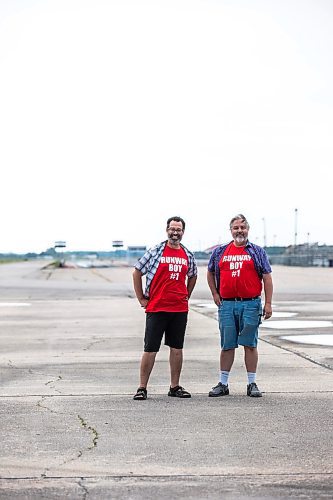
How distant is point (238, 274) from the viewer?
913 cm

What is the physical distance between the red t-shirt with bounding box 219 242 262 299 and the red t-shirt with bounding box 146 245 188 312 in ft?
1.39

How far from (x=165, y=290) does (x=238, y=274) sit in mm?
762

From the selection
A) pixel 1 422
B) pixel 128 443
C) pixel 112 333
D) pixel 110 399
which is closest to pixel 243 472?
pixel 128 443

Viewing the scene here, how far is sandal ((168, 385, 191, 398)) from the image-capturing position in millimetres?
8859

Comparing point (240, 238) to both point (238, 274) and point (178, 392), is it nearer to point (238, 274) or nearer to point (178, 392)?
point (238, 274)

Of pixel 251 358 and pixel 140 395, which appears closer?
pixel 140 395

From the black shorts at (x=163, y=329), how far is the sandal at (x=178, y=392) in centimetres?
46

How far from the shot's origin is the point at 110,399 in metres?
8.75

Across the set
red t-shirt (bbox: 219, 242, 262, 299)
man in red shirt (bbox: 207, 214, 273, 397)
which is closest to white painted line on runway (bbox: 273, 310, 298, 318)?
man in red shirt (bbox: 207, 214, 273, 397)

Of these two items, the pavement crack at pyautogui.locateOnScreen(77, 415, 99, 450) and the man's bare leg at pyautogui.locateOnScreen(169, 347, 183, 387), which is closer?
the pavement crack at pyautogui.locateOnScreen(77, 415, 99, 450)

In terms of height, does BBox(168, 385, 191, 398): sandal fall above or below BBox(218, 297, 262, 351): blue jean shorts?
below

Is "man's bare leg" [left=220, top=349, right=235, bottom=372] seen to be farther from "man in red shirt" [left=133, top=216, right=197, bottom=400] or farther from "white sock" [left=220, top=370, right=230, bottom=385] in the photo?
"man in red shirt" [left=133, top=216, right=197, bottom=400]

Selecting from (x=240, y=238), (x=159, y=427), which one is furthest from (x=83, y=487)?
(x=240, y=238)

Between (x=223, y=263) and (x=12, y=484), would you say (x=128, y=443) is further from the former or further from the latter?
(x=223, y=263)
